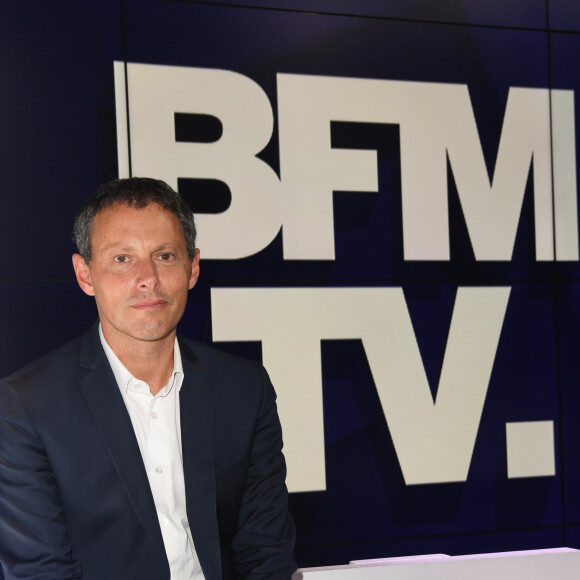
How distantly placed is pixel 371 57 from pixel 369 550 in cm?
206

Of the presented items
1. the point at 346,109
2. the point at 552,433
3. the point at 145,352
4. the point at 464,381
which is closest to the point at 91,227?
the point at 145,352

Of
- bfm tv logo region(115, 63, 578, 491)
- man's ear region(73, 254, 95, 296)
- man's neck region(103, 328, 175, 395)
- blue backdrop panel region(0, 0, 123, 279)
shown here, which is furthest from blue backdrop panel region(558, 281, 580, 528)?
man's ear region(73, 254, 95, 296)

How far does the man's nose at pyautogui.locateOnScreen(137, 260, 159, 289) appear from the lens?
1948mm

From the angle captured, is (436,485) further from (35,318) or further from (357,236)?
(35,318)

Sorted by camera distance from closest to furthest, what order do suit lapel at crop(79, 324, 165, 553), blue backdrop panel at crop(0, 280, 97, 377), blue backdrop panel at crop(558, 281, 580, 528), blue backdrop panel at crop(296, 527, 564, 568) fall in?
suit lapel at crop(79, 324, 165, 553) → blue backdrop panel at crop(0, 280, 97, 377) → blue backdrop panel at crop(296, 527, 564, 568) → blue backdrop panel at crop(558, 281, 580, 528)

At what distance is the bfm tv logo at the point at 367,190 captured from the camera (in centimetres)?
332

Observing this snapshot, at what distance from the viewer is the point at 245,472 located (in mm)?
2033

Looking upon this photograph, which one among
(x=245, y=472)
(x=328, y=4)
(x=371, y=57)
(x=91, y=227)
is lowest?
(x=245, y=472)

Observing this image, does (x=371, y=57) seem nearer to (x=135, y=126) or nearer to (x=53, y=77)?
(x=135, y=126)

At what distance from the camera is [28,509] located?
5.81 feet

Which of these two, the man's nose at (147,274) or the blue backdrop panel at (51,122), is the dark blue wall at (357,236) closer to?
the blue backdrop panel at (51,122)

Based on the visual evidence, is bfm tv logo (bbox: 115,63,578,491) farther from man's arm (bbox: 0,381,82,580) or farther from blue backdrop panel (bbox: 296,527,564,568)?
man's arm (bbox: 0,381,82,580)

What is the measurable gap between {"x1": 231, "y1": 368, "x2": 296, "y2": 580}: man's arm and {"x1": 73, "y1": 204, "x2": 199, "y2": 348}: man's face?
345mm

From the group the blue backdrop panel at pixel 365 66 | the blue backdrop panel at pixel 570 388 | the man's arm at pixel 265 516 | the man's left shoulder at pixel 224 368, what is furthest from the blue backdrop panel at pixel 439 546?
the man's left shoulder at pixel 224 368
